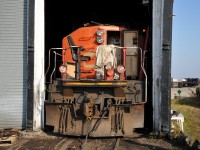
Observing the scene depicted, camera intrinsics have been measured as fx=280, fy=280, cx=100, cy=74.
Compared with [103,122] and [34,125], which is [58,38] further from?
[103,122]

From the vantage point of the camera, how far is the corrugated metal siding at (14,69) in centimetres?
845

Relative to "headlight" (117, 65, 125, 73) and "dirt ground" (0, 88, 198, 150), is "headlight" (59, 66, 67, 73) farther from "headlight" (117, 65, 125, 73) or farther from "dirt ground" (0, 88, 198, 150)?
"dirt ground" (0, 88, 198, 150)

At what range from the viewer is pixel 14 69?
8469 mm

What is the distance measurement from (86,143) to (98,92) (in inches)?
57.6

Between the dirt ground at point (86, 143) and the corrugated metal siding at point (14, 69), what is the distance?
84 cm

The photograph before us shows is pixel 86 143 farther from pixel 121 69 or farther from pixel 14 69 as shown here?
pixel 14 69

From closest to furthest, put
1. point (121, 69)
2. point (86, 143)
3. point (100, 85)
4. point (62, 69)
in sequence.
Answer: point (86, 143), point (100, 85), point (121, 69), point (62, 69)

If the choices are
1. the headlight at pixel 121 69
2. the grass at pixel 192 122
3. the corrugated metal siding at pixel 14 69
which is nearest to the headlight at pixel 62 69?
the corrugated metal siding at pixel 14 69

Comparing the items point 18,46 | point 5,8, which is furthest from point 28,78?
point 5,8

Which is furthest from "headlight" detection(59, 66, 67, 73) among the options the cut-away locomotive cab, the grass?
the grass

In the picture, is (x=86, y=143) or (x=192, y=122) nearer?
(x=86, y=143)

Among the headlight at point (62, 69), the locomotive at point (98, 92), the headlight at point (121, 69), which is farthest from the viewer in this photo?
the headlight at point (62, 69)

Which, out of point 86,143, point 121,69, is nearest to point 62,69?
point 121,69

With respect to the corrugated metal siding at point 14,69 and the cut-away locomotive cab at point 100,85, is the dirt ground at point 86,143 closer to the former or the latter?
the cut-away locomotive cab at point 100,85
